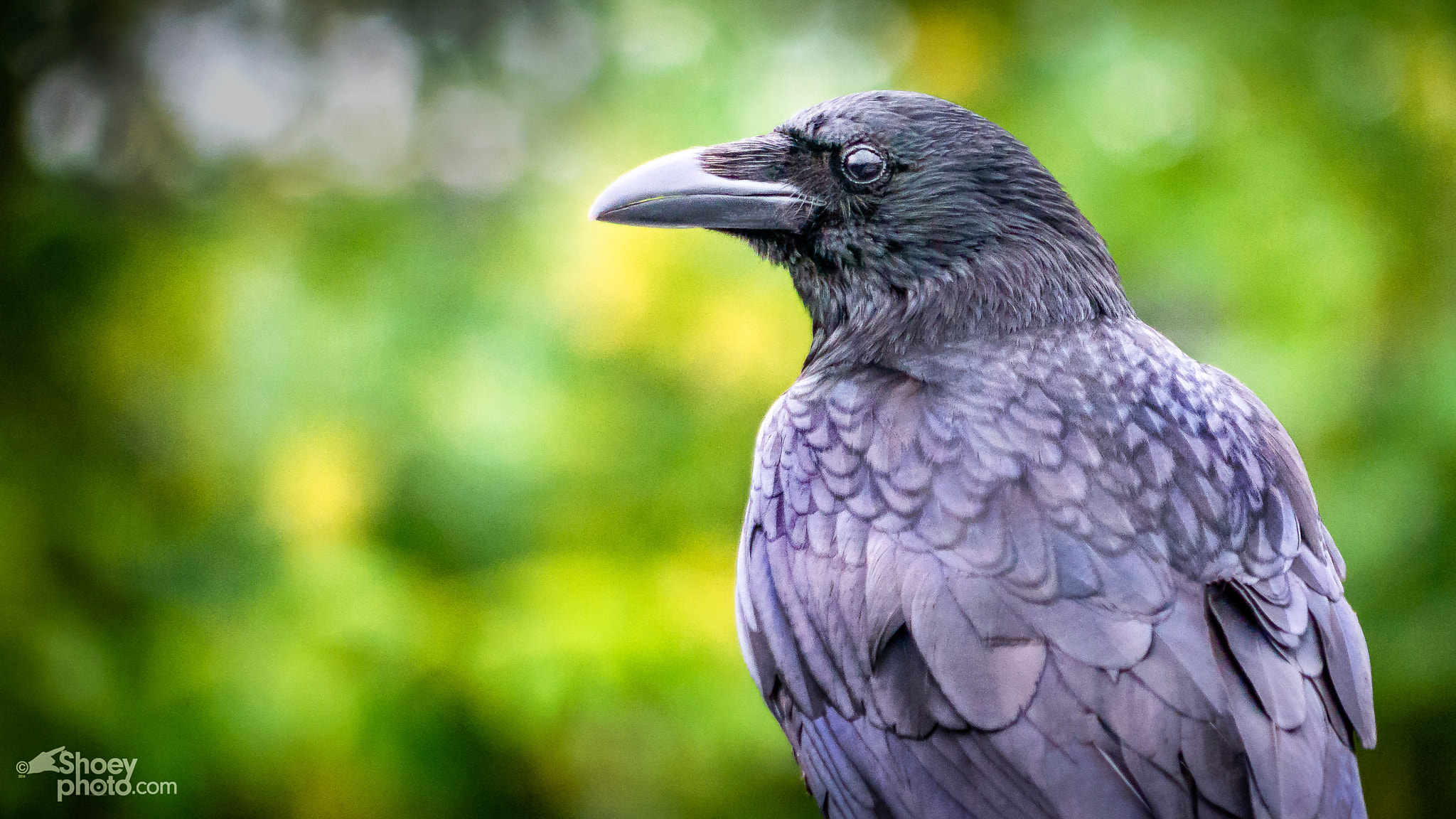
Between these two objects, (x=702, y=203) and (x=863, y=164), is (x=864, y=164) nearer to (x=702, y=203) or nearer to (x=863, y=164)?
(x=863, y=164)

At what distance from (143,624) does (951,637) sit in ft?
12.0

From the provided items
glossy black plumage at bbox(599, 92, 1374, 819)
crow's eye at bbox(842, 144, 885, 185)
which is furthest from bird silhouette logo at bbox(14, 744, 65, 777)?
crow's eye at bbox(842, 144, 885, 185)

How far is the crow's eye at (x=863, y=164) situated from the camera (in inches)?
96.0

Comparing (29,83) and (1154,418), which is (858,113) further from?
(29,83)

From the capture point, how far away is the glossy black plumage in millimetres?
1786

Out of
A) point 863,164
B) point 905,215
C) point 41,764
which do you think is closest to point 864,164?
point 863,164

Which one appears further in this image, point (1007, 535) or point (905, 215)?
point (905, 215)

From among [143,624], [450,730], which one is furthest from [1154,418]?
[143,624]

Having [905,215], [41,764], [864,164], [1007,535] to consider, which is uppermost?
[41,764]

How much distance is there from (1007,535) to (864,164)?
903 mm

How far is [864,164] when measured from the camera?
8.02 ft

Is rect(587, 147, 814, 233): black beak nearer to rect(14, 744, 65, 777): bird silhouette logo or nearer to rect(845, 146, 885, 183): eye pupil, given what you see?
rect(845, 146, 885, 183): eye pupil

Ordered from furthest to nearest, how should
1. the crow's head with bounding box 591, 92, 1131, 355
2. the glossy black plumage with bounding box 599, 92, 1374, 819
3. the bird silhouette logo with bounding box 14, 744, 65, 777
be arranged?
the bird silhouette logo with bounding box 14, 744, 65, 777 < the crow's head with bounding box 591, 92, 1131, 355 < the glossy black plumage with bounding box 599, 92, 1374, 819

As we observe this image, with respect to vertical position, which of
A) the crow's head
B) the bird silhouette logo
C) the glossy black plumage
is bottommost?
the glossy black plumage
